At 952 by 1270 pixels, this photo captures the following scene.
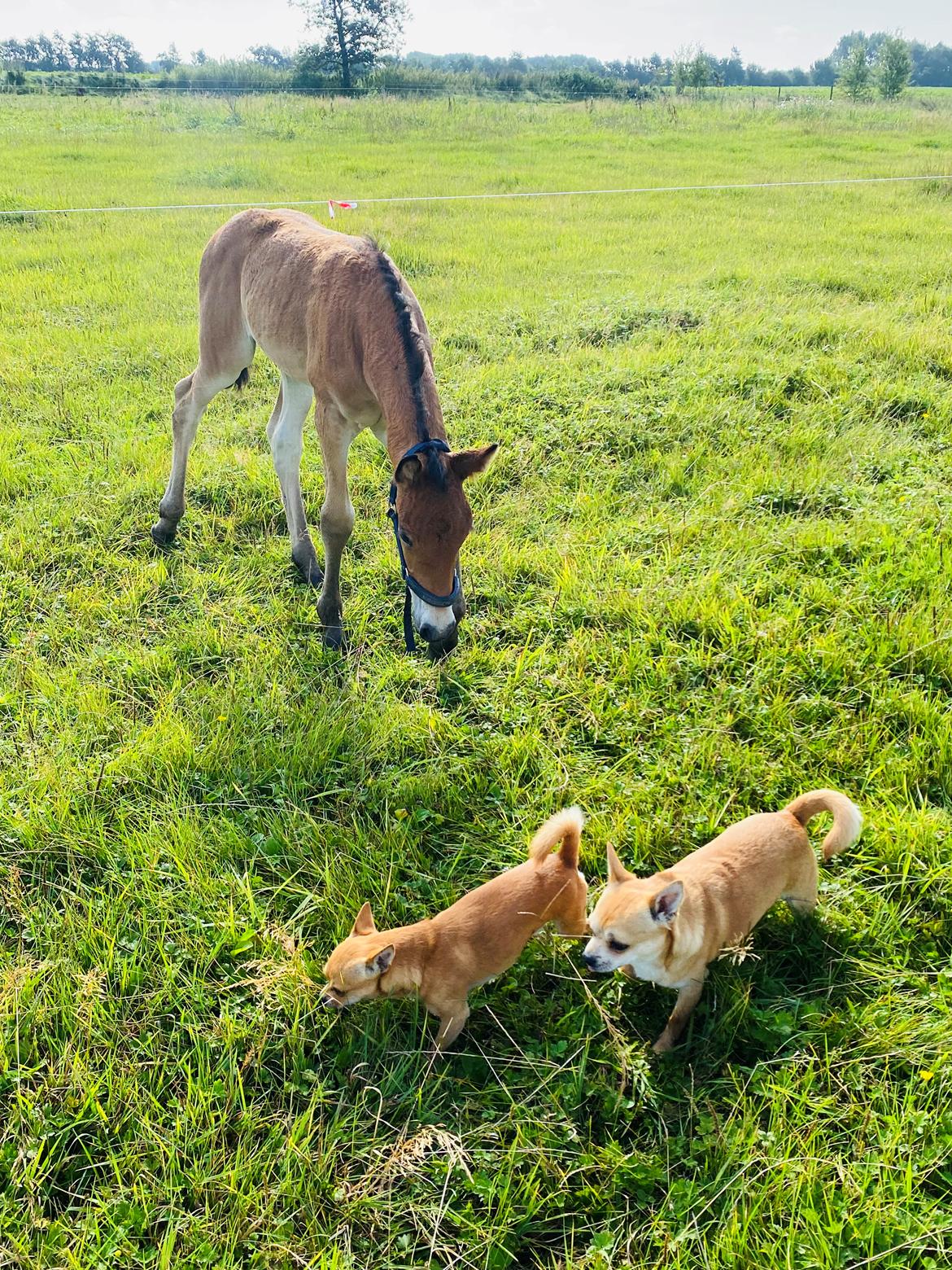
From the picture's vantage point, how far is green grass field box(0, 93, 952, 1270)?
6.98 feet

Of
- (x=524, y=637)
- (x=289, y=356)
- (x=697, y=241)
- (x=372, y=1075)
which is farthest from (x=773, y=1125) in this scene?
(x=697, y=241)

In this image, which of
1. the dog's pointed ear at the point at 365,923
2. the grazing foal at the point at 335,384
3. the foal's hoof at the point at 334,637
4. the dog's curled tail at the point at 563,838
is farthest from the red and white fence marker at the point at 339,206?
the dog's pointed ear at the point at 365,923

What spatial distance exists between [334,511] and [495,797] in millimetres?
1907

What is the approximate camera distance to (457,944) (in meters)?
2.52

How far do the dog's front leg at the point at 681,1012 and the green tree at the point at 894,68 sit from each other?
206 ft

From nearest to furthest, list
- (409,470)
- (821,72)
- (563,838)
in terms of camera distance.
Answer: (563,838) < (409,470) < (821,72)

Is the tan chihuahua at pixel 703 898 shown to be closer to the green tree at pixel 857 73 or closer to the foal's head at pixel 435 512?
the foal's head at pixel 435 512

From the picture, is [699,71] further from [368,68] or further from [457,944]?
[457,944]

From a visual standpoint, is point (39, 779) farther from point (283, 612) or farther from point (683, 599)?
point (683, 599)

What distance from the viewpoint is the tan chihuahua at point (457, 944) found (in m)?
2.49

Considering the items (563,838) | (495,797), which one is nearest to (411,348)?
(495,797)

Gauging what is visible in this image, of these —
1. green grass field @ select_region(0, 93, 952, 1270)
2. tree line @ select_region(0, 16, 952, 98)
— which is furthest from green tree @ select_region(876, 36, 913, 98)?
green grass field @ select_region(0, 93, 952, 1270)

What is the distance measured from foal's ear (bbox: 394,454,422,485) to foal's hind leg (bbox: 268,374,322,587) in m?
1.71

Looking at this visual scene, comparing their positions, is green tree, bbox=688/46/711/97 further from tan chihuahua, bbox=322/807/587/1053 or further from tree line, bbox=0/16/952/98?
tan chihuahua, bbox=322/807/587/1053
